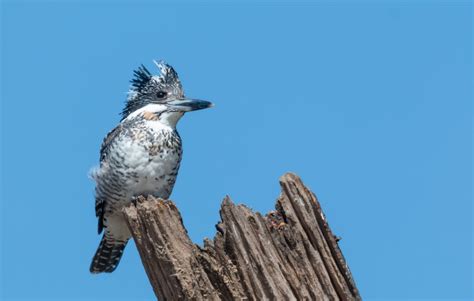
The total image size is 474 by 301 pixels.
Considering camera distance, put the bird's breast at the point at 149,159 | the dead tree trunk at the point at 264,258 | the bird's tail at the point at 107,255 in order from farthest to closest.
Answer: the bird's tail at the point at 107,255
the bird's breast at the point at 149,159
the dead tree trunk at the point at 264,258

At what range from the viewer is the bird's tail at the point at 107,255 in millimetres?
8852

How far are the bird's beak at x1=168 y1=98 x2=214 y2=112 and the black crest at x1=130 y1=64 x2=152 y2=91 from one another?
1.70 ft

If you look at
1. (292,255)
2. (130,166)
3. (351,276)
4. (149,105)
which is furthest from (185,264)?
(149,105)

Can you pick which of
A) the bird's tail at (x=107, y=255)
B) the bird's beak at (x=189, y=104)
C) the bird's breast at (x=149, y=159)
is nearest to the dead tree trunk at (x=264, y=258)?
the bird's breast at (x=149, y=159)

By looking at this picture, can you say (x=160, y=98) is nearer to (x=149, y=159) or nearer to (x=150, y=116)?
(x=150, y=116)

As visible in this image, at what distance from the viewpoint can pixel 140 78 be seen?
8.62 meters

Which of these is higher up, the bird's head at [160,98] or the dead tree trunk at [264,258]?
the bird's head at [160,98]

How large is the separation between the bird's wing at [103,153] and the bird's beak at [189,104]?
1.92 ft

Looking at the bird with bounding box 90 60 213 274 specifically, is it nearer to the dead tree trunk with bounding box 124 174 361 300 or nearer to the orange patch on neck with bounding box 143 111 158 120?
the orange patch on neck with bounding box 143 111 158 120

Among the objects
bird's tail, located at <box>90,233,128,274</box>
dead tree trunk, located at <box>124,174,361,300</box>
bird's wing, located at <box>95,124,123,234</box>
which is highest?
bird's wing, located at <box>95,124,123,234</box>

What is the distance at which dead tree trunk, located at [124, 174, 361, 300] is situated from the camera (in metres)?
5.61

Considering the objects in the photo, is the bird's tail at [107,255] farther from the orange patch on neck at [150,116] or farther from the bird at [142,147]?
the orange patch on neck at [150,116]

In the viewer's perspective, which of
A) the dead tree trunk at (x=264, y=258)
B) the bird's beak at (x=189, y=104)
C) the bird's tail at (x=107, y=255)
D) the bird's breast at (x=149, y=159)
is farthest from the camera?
the bird's tail at (x=107, y=255)

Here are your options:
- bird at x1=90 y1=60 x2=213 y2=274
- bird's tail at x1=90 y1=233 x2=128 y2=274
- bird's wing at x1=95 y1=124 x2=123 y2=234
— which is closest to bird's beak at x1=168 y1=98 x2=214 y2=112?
bird at x1=90 y1=60 x2=213 y2=274
